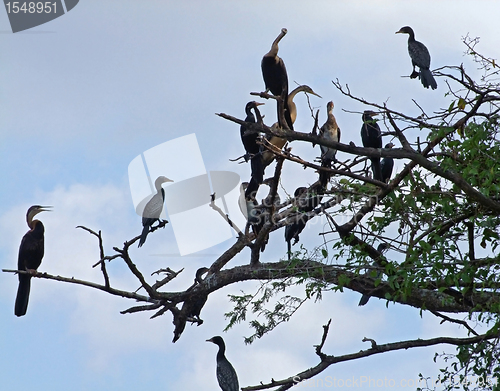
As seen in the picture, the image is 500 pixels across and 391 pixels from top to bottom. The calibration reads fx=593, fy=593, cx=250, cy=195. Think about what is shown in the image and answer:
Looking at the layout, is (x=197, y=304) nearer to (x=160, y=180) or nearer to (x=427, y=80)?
(x=160, y=180)

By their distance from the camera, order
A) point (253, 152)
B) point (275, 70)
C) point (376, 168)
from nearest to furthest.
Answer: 1. point (376, 168)
2. point (253, 152)
3. point (275, 70)

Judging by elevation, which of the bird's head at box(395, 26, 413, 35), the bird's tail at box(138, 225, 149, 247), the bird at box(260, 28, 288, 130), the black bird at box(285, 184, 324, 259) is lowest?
the black bird at box(285, 184, 324, 259)

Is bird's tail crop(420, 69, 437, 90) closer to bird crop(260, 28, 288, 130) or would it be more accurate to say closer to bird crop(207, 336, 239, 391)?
bird crop(260, 28, 288, 130)

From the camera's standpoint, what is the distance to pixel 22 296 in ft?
20.9

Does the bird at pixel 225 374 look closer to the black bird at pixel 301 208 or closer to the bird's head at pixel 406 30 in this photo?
the black bird at pixel 301 208

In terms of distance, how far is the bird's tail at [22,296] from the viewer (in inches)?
250

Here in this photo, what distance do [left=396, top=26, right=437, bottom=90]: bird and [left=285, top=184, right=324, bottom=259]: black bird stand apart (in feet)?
5.38

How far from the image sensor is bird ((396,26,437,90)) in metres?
6.42

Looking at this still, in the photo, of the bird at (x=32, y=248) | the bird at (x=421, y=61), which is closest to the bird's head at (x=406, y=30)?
the bird at (x=421, y=61)

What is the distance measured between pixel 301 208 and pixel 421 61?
2.14 meters

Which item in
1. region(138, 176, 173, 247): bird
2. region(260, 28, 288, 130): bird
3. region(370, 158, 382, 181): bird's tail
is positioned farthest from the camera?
region(260, 28, 288, 130): bird

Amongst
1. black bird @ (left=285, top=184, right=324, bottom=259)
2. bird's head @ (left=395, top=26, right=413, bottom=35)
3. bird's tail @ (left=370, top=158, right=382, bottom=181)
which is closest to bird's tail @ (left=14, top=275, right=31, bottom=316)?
black bird @ (left=285, top=184, right=324, bottom=259)

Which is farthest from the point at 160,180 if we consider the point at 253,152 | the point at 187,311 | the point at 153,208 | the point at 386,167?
the point at 386,167

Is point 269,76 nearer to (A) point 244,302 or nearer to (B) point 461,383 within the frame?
(A) point 244,302
